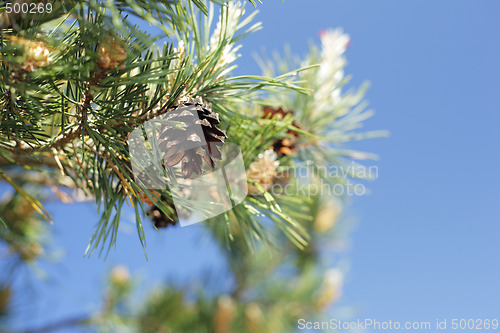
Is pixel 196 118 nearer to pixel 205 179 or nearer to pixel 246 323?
pixel 205 179

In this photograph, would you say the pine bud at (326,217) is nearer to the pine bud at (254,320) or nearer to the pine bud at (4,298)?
the pine bud at (254,320)

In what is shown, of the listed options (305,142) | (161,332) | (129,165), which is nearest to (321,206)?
(161,332)

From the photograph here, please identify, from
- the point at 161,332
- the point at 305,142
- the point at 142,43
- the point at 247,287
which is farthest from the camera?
the point at 247,287

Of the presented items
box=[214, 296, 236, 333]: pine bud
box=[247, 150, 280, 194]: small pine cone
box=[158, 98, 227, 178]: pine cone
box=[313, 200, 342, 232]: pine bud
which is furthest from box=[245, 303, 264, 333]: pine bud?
box=[158, 98, 227, 178]: pine cone

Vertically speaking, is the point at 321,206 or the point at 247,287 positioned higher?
the point at 321,206

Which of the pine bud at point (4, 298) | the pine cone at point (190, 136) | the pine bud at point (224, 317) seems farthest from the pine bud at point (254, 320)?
the pine cone at point (190, 136)
